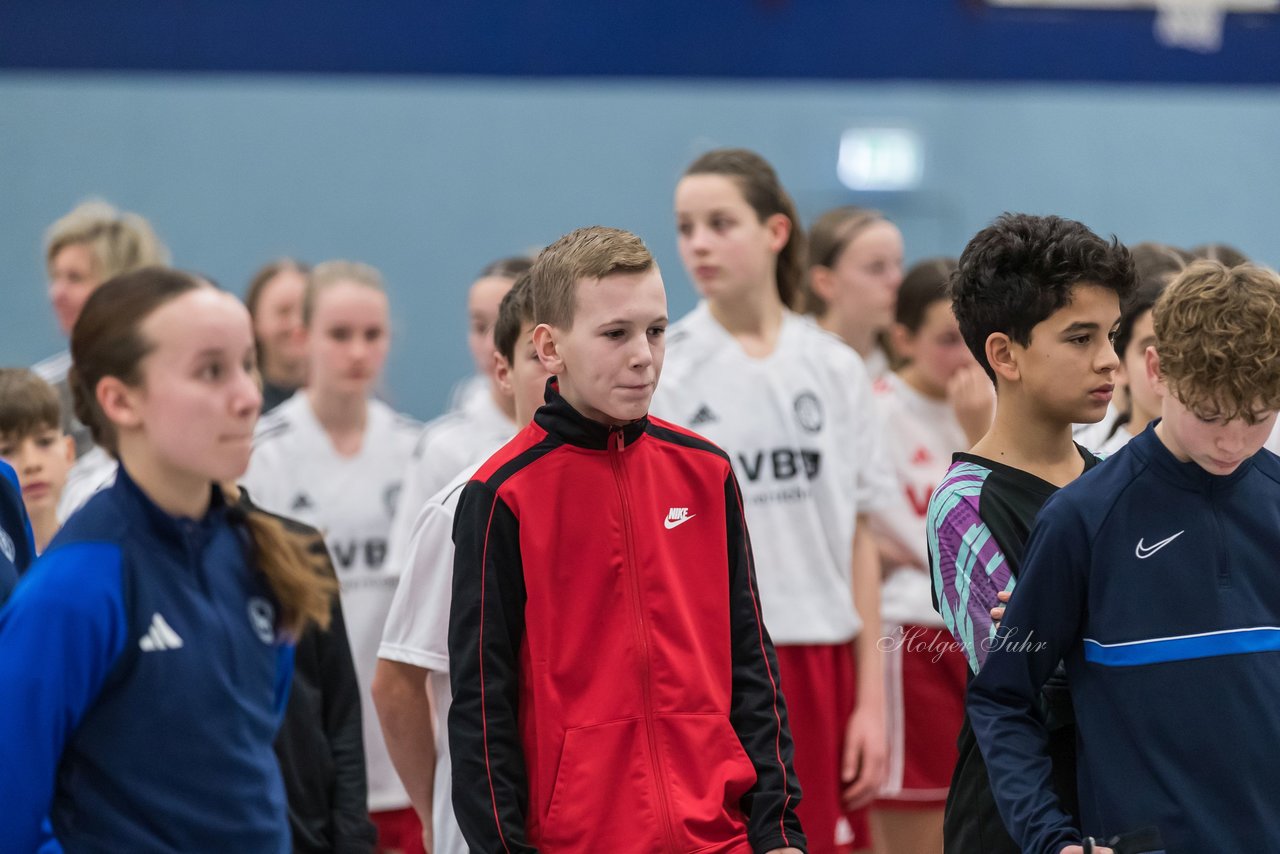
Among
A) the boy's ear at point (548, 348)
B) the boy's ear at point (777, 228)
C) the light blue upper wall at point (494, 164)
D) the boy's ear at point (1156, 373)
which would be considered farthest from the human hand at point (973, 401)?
the light blue upper wall at point (494, 164)

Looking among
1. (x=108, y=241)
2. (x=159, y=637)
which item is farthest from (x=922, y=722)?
(x=108, y=241)

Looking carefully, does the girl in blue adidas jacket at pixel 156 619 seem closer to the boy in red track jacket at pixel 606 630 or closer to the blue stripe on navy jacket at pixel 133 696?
the blue stripe on navy jacket at pixel 133 696

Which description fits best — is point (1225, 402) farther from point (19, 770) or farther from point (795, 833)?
point (19, 770)

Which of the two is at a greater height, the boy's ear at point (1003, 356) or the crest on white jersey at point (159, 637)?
the boy's ear at point (1003, 356)

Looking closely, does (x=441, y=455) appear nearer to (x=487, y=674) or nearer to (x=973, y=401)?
(x=973, y=401)

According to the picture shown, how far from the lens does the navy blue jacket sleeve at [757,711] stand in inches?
87.0

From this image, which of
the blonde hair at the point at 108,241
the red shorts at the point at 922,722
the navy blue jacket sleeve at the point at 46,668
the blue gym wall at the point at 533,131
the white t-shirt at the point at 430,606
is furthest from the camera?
the blue gym wall at the point at 533,131

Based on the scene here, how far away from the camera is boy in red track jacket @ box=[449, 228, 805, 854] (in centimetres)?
215

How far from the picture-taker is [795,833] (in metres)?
2.22

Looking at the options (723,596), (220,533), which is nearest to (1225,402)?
(723,596)

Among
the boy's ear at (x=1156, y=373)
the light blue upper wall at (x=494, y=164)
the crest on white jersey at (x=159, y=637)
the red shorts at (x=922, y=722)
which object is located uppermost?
the light blue upper wall at (x=494, y=164)

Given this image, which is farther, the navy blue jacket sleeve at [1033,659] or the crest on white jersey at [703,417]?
the crest on white jersey at [703,417]

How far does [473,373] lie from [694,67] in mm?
2099

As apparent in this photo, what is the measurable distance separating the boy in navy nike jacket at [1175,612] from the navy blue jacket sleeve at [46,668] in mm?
1230
